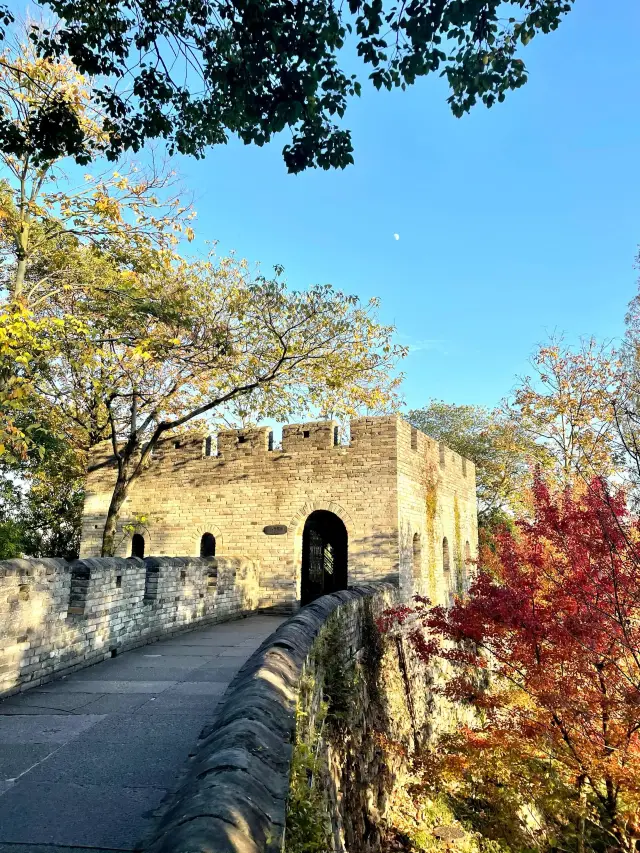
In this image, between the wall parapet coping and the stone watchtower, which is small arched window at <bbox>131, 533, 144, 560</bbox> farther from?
the wall parapet coping

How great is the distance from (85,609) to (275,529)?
7398 mm

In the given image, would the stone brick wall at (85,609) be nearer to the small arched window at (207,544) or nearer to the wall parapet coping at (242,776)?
the wall parapet coping at (242,776)

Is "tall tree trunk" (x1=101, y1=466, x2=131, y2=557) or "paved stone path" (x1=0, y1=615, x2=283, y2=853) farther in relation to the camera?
"tall tree trunk" (x1=101, y1=466, x2=131, y2=557)

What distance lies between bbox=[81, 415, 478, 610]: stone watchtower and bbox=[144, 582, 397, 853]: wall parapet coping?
925cm

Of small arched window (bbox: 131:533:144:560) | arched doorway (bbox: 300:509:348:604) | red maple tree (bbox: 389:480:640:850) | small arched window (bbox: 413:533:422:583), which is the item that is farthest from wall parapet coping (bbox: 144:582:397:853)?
small arched window (bbox: 131:533:144:560)

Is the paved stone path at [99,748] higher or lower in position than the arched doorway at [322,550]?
lower

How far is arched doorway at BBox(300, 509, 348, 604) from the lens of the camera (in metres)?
16.2

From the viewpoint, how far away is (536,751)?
945cm

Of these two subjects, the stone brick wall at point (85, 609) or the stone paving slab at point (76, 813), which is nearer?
the stone paving slab at point (76, 813)

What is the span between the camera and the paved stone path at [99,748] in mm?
2869

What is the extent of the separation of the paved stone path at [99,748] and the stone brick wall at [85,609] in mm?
259

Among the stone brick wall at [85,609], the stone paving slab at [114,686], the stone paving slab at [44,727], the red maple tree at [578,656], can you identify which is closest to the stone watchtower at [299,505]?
the stone brick wall at [85,609]

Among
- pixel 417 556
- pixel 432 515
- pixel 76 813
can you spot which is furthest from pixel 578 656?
pixel 432 515

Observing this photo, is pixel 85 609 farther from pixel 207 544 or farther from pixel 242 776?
pixel 207 544
